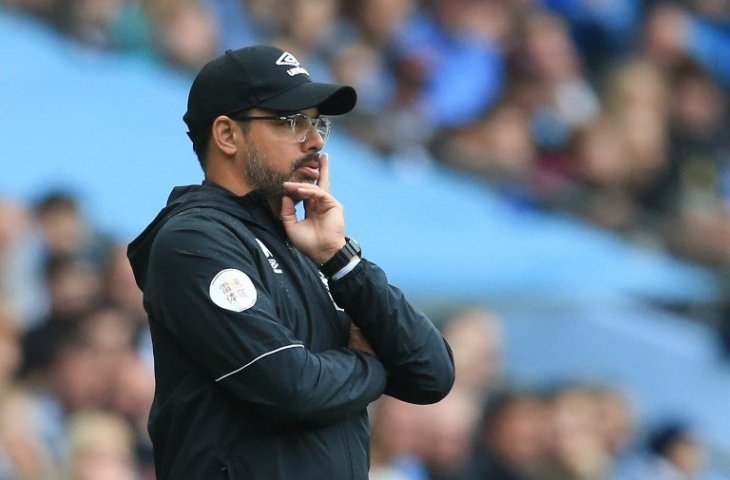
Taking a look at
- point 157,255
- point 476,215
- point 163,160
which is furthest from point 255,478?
point 476,215

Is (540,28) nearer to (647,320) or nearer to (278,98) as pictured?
(647,320)

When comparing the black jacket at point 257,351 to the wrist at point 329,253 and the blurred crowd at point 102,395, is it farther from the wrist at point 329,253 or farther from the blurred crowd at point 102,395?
the blurred crowd at point 102,395

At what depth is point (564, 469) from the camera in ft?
24.5

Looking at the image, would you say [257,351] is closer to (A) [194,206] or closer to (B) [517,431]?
(A) [194,206]

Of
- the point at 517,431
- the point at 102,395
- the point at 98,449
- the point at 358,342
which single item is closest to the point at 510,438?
the point at 517,431

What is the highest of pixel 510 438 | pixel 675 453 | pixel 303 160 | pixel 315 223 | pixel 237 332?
pixel 303 160

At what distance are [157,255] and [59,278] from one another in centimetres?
363


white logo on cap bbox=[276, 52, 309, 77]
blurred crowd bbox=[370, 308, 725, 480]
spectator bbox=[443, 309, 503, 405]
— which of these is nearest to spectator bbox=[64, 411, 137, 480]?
blurred crowd bbox=[370, 308, 725, 480]

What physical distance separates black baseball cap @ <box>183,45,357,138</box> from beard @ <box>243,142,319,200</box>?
91mm

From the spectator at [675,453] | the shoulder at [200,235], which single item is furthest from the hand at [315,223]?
the spectator at [675,453]

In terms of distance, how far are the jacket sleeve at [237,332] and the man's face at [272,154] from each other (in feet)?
0.57

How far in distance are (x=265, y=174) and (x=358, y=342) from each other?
0.37m

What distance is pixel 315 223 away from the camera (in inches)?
108

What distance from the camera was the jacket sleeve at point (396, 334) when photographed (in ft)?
8.78
